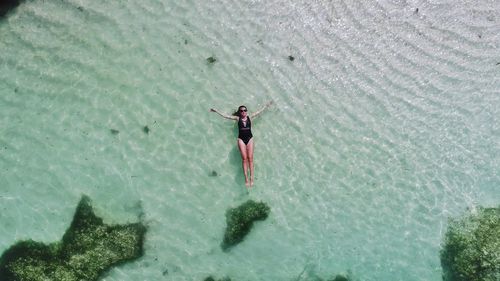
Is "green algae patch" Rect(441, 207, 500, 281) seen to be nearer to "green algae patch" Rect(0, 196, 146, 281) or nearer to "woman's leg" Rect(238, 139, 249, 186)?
"woman's leg" Rect(238, 139, 249, 186)

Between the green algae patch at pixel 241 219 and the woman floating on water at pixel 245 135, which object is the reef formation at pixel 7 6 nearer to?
the woman floating on water at pixel 245 135

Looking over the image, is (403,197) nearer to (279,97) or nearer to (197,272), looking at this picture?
(279,97)

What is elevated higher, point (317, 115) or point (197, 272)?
point (317, 115)

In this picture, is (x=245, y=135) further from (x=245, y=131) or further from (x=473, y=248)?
(x=473, y=248)

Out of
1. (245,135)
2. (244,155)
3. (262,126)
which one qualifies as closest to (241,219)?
(244,155)

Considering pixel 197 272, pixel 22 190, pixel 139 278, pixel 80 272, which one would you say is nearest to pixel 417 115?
pixel 197 272

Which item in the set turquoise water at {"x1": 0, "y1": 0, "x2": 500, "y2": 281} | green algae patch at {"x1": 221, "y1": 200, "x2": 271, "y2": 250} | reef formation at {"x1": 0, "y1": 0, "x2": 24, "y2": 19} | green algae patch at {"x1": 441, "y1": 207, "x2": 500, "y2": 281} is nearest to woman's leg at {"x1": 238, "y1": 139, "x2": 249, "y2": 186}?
turquoise water at {"x1": 0, "y1": 0, "x2": 500, "y2": 281}
